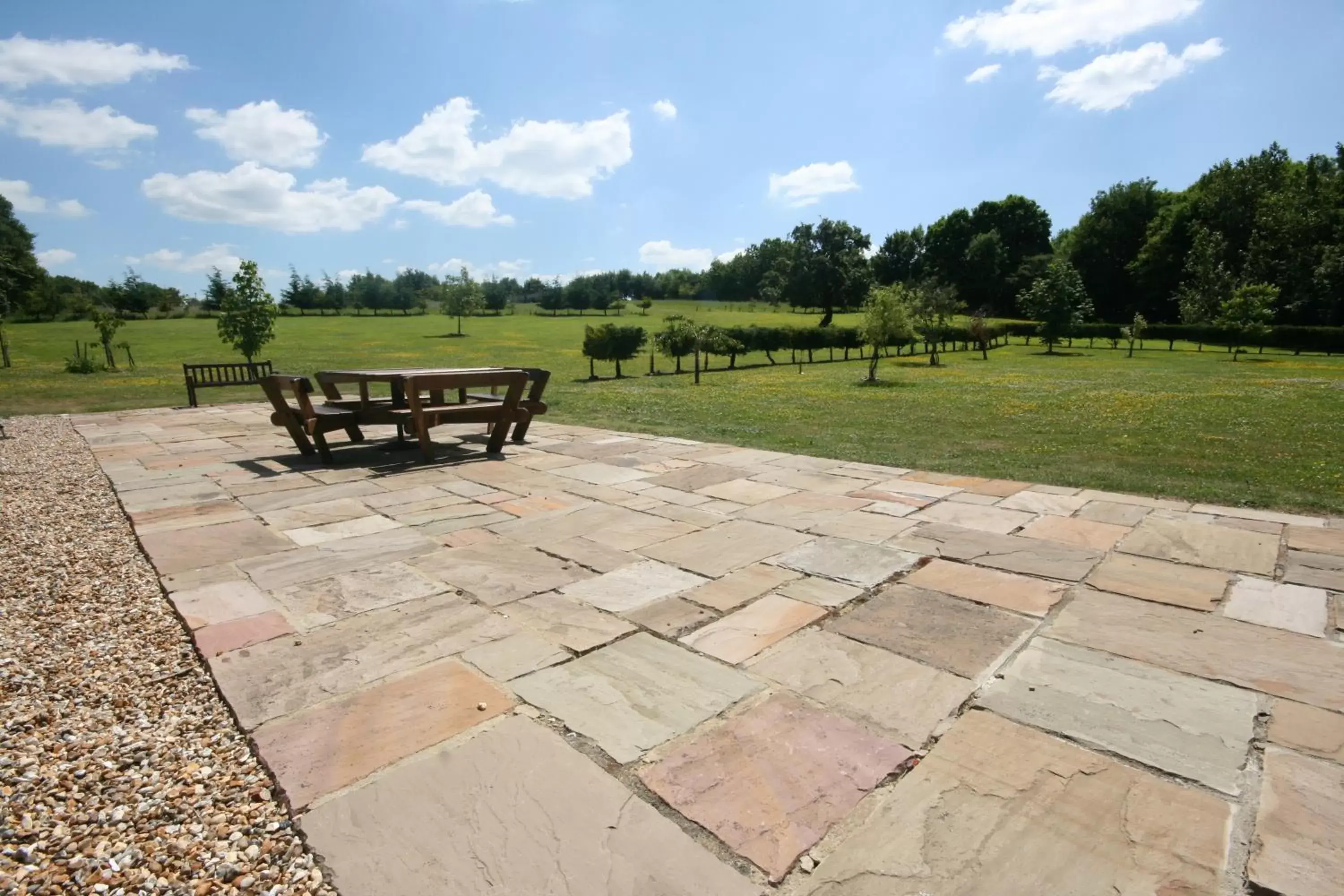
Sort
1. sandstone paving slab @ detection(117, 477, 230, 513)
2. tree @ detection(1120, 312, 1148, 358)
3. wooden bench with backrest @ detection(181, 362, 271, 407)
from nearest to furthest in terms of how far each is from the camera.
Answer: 1. sandstone paving slab @ detection(117, 477, 230, 513)
2. wooden bench with backrest @ detection(181, 362, 271, 407)
3. tree @ detection(1120, 312, 1148, 358)

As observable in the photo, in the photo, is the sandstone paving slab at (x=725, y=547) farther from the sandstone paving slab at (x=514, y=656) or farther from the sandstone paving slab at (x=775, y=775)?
the sandstone paving slab at (x=775, y=775)

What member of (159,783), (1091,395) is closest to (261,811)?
(159,783)

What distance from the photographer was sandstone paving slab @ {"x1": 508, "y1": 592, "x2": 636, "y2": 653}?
2840 millimetres

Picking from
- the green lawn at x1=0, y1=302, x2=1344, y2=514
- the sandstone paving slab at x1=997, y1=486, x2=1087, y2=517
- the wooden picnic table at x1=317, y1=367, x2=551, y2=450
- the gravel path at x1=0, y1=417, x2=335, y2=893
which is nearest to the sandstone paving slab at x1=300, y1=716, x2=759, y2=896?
the gravel path at x1=0, y1=417, x2=335, y2=893

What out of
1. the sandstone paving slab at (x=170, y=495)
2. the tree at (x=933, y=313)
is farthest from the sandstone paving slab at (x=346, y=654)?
the tree at (x=933, y=313)

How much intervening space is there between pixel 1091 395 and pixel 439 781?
16117mm

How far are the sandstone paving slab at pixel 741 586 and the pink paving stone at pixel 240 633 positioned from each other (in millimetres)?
1849

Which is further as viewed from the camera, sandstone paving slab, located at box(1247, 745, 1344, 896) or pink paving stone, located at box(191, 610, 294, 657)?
pink paving stone, located at box(191, 610, 294, 657)

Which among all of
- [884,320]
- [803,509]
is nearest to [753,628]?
[803,509]

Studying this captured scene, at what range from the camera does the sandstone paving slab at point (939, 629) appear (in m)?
2.66

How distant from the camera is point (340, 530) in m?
4.49

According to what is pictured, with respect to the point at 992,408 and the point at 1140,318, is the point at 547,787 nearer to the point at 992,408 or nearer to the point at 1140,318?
the point at 992,408

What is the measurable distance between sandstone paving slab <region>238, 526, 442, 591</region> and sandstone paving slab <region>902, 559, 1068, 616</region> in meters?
2.86

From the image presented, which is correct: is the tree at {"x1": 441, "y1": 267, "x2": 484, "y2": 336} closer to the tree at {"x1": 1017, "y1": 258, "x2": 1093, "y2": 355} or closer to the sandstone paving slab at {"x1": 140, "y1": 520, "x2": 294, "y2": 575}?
the tree at {"x1": 1017, "y1": 258, "x2": 1093, "y2": 355}
